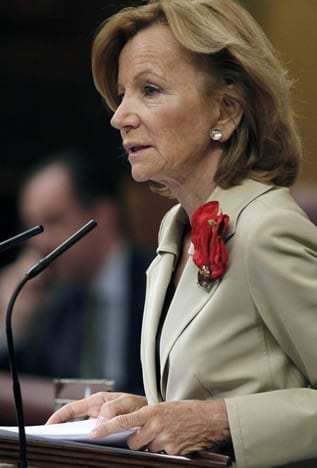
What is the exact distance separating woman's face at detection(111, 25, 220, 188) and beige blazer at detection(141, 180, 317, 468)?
0.45 ft

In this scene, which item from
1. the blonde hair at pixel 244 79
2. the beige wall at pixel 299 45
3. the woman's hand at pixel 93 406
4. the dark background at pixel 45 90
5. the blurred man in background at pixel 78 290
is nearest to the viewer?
the woman's hand at pixel 93 406

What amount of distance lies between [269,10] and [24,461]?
2271 millimetres

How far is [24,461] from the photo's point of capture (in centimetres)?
192

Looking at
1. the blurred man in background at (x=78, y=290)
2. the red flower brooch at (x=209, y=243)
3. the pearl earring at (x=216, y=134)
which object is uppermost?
the pearl earring at (x=216, y=134)

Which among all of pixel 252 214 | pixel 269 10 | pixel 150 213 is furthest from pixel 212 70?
pixel 150 213

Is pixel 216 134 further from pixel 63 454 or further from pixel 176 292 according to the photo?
pixel 63 454

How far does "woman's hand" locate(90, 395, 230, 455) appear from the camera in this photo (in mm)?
2115

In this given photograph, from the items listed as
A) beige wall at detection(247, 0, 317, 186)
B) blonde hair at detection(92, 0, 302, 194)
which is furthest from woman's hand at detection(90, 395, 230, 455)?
beige wall at detection(247, 0, 317, 186)

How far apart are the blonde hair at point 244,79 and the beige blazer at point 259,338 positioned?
0.10 metres

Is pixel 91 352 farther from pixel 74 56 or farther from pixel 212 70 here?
pixel 212 70

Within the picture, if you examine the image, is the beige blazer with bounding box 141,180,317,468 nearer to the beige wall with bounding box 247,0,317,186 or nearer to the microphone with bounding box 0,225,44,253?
the microphone with bounding box 0,225,44,253

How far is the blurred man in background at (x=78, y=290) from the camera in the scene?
4250 millimetres

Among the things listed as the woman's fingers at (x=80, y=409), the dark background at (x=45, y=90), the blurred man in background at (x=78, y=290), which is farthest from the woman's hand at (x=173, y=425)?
the dark background at (x=45, y=90)

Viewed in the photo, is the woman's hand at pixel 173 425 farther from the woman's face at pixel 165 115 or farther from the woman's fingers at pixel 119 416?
the woman's face at pixel 165 115
